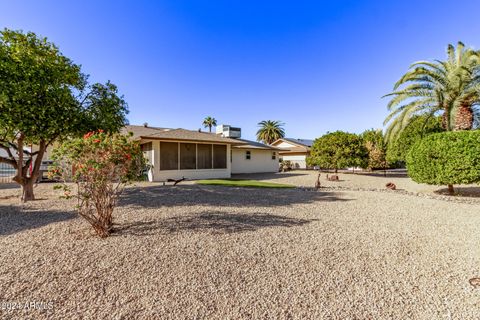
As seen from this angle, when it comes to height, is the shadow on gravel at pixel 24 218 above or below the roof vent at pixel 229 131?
below

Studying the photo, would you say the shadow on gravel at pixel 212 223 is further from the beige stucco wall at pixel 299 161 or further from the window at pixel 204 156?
the beige stucco wall at pixel 299 161

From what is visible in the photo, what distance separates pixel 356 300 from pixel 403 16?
14682mm

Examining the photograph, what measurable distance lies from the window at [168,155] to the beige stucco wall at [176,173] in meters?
0.23

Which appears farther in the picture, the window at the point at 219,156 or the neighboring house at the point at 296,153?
the neighboring house at the point at 296,153

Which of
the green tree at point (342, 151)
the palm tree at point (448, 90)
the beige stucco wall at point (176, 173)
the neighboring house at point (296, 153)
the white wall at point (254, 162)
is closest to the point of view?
the palm tree at point (448, 90)

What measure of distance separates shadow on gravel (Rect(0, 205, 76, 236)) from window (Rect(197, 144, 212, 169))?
1104 cm

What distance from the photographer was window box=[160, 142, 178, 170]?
1566 centimetres

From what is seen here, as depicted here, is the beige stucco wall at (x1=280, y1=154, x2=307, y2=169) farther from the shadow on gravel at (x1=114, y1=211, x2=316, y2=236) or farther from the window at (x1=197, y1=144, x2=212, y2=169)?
the shadow on gravel at (x1=114, y1=211, x2=316, y2=236)

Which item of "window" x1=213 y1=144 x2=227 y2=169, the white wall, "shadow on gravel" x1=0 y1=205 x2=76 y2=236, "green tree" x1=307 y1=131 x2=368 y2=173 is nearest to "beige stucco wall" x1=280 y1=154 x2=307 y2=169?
the white wall

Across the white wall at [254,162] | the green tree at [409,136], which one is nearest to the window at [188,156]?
the white wall at [254,162]

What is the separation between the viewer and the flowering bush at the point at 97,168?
174 inches

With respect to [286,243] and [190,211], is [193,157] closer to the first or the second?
[190,211]

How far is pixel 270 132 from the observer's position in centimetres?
4734

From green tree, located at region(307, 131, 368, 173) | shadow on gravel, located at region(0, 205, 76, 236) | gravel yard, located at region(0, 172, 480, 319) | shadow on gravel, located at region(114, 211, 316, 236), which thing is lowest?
gravel yard, located at region(0, 172, 480, 319)
